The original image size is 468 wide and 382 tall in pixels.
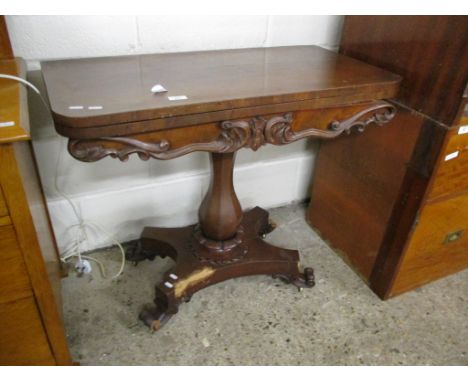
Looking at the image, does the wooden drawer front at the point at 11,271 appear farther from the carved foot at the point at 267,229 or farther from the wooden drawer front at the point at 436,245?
the wooden drawer front at the point at 436,245

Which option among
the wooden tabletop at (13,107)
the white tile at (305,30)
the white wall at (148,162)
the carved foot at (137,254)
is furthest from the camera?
the carved foot at (137,254)

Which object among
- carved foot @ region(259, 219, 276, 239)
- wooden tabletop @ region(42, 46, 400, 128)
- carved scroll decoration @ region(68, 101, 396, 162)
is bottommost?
carved foot @ region(259, 219, 276, 239)

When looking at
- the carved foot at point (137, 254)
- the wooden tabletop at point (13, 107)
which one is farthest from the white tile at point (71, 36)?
the carved foot at point (137, 254)

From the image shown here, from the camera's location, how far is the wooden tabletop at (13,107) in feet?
2.23

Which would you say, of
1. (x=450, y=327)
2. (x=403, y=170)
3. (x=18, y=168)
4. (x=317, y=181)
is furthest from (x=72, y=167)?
(x=450, y=327)

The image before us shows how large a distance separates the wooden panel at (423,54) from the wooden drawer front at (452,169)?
0.28 feet

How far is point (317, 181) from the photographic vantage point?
1590 mm

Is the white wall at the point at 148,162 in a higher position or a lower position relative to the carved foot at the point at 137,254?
higher

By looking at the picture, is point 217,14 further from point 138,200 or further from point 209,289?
point 209,289

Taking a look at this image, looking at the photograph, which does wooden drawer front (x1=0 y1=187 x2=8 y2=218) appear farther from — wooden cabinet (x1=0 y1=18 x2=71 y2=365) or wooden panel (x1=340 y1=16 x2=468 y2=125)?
wooden panel (x1=340 y1=16 x2=468 y2=125)

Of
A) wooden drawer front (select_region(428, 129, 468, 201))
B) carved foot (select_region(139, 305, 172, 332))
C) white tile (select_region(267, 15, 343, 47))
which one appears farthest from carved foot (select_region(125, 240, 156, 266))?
wooden drawer front (select_region(428, 129, 468, 201))

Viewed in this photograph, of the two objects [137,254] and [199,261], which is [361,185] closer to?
[199,261]

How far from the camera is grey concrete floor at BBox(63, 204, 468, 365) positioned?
1170mm

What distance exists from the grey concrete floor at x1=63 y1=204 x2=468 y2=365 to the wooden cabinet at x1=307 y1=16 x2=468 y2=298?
0.10m
